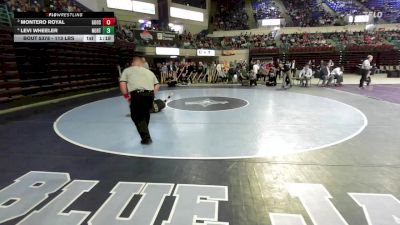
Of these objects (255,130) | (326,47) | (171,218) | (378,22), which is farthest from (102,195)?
(378,22)

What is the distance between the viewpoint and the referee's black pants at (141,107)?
478 cm

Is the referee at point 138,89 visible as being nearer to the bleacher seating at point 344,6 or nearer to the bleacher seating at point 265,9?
the bleacher seating at point 265,9

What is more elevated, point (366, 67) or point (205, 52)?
point (205, 52)

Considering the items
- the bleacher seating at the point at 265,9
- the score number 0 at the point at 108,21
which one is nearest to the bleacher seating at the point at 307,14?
the bleacher seating at the point at 265,9

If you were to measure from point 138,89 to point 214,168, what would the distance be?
193 centimetres

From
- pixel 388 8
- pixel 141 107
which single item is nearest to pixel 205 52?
pixel 141 107

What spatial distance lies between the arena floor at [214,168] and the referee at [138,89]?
22.0 inches

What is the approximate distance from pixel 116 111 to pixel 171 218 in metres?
6.45

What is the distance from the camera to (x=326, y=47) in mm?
27516

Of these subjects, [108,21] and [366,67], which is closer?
[108,21]
